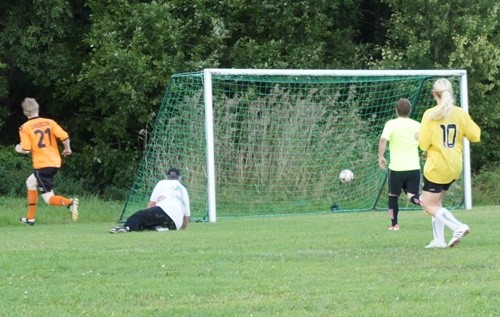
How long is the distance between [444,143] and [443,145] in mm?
24

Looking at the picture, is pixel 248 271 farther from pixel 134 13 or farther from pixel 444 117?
pixel 134 13

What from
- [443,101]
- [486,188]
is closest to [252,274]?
[443,101]

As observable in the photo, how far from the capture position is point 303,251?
1130 cm

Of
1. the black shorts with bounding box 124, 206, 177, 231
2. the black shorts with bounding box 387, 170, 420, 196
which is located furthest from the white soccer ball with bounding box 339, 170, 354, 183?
the black shorts with bounding box 124, 206, 177, 231

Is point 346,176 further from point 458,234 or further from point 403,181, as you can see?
point 458,234

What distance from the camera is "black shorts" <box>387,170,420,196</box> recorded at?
51.0 ft

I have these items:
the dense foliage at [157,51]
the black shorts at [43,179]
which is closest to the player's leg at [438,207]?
the black shorts at [43,179]

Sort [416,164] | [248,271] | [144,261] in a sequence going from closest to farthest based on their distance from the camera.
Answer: [248,271] < [144,261] < [416,164]

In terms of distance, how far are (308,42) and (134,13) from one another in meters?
4.34

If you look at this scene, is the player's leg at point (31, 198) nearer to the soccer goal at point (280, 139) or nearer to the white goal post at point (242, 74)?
the soccer goal at point (280, 139)

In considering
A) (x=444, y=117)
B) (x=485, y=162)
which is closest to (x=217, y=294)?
(x=444, y=117)

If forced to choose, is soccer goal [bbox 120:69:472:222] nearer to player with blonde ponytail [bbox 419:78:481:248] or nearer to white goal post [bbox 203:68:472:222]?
white goal post [bbox 203:68:472:222]

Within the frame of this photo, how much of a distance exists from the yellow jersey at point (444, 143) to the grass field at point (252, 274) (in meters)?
0.77

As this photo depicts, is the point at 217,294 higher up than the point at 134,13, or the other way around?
the point at 134,13
